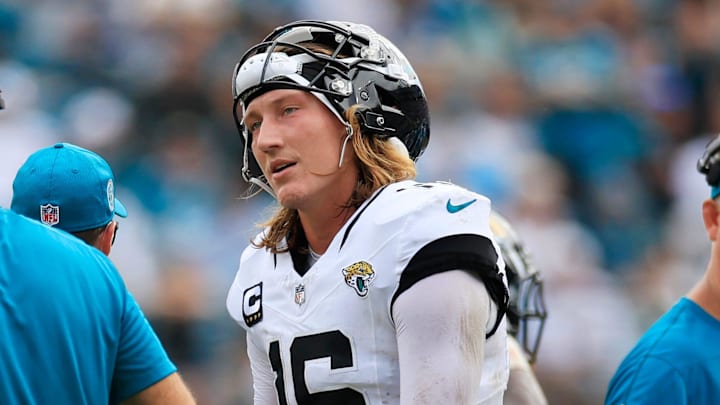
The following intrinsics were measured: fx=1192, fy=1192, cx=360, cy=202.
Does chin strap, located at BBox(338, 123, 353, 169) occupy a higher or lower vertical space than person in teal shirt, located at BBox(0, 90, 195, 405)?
higher

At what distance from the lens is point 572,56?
30.8 feet

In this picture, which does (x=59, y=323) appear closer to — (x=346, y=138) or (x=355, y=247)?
(x=355, y=247)

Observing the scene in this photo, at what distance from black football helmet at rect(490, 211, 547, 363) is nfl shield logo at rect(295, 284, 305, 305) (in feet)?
3.75

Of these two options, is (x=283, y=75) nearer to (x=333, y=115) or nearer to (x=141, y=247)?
(x=333, y=115)

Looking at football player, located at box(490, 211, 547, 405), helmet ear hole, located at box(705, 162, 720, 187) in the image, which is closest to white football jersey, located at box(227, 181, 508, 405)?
helmet ear hole, located at box(705, 162, 720, 187)

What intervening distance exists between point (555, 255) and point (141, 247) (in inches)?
107

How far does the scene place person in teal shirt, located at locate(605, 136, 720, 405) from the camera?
2.88m

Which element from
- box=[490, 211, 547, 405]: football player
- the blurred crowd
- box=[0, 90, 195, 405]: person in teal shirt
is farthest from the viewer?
the blurred crowd

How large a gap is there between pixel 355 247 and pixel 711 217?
0.98 m

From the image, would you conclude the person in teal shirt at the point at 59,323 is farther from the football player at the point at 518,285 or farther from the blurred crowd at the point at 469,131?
the blurred crowd at the point at 469,131

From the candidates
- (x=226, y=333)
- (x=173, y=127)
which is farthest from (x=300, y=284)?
(x=173, y=127)

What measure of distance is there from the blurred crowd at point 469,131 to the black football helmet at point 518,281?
312 cm

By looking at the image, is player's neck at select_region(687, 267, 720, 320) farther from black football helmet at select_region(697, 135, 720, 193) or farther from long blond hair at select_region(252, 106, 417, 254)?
long blond hair at select_region(252, 106, 417, 254)

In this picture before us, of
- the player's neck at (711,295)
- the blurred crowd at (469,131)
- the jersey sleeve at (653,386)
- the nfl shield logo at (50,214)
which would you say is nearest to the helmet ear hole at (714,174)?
the player's neck at (711,295)
